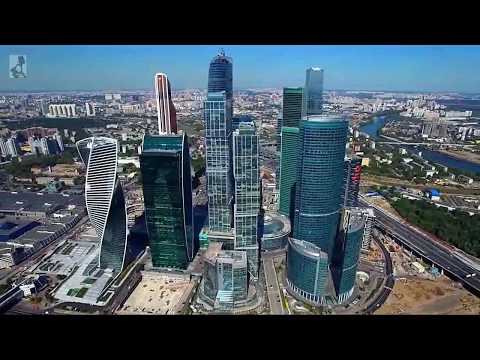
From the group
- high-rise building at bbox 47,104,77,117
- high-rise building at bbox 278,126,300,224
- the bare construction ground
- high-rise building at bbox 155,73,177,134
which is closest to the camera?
the bare construction ground

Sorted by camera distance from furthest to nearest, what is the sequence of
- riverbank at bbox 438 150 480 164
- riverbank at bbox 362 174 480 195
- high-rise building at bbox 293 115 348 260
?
riverbank at bbox 438 150 480 164, riverbank at bbox 362 174 480 195, high-rise building at bbox 293 115 348 260

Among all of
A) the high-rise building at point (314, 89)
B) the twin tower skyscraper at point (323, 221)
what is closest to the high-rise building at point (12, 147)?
the high-rise building at point (314, 89)

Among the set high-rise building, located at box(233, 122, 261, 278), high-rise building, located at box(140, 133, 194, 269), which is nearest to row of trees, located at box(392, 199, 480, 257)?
high-rise building, located at box(233, 122, 261, 278)

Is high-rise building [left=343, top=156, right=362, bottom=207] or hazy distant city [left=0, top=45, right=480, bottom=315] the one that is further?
high-rise building [left=343, top=156, right=362, bottom=207]

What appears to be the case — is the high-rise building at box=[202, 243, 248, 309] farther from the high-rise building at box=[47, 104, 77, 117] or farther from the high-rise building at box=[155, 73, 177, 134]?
the high-rise building at box=[47, 104, 77, 117]

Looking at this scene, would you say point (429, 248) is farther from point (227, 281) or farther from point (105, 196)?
point (105, 196)

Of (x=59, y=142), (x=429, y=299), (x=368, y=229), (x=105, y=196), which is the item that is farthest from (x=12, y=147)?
(x=429, y=299)
